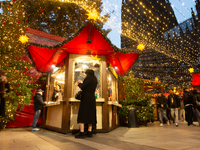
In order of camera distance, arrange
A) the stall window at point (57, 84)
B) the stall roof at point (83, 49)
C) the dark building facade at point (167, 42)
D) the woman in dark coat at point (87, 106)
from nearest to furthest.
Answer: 1. the woman in dark coat at point (87, 106)
2. the stall roof at point (83, 49)
3. the stall window at point (57, 84)
4. the dark building facade at point (167, 42)

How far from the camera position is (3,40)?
7332 millimetres

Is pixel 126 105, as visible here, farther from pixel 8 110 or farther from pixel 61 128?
pixel 8 110

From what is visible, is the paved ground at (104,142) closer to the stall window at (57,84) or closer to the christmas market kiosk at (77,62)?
the christmas market kiosk at (77,62)

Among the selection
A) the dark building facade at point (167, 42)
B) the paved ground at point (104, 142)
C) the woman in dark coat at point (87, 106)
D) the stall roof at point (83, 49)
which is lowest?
the paved ground at point (104, 142)

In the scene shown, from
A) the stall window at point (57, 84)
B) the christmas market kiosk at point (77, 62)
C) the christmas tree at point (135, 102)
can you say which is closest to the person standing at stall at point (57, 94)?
the stall window at point (57, 84)

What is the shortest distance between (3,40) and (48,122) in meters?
4.26

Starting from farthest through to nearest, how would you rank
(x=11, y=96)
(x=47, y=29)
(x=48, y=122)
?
1. (x=47, y=29)
2. (x=48, y=122)
3. (x=11, y=96)

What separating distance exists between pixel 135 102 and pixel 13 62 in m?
6.36

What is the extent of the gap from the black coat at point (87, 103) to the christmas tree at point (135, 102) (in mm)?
3892

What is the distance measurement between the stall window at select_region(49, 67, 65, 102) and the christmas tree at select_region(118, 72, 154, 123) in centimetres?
319

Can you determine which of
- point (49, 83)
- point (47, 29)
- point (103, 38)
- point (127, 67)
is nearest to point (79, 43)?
point (103, 38)

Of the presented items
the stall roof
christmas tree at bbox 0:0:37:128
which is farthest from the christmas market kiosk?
christmas tree at bbox 0:0:37:128

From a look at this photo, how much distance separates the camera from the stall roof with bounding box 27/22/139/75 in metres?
5.13

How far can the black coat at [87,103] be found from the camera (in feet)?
14.5
